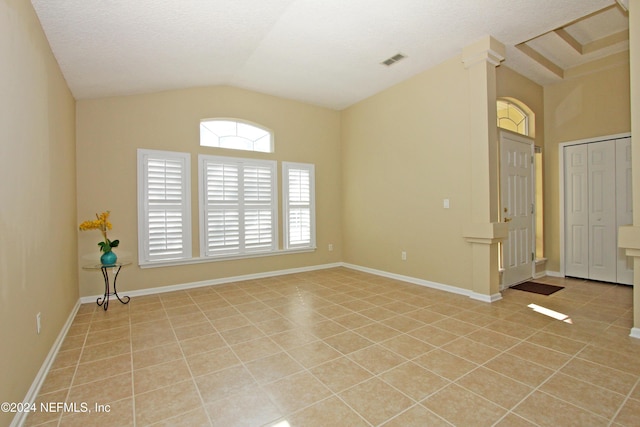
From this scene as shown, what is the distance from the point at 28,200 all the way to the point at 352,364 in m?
2.50

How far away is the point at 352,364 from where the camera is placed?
7.29 ft

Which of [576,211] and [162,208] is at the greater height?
[162,208]

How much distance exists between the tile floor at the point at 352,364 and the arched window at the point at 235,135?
8.31 ft

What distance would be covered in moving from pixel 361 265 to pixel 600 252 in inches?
142

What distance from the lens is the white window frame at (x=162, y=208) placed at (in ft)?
13.5

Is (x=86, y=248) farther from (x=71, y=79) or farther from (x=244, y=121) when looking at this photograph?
(x=244, y=121)

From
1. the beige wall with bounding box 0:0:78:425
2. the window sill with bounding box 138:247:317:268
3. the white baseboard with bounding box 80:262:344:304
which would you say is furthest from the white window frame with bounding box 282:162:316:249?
the beige wall with bounding box 0:0:78:425

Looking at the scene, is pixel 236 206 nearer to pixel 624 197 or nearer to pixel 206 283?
pixel 206 283

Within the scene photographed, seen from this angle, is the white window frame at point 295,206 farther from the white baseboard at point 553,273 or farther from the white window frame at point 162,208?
the white baseboard at point 553,273

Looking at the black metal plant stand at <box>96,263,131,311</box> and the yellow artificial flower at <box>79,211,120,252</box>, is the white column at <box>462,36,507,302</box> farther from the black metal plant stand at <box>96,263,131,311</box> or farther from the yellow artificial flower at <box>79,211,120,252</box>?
the yellow artificial flower at <box>79,211,120,252</box>

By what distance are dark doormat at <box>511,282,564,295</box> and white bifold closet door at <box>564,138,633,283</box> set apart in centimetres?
83

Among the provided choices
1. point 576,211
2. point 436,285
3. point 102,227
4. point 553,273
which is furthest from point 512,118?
point 102,227

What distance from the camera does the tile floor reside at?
66.6 inches

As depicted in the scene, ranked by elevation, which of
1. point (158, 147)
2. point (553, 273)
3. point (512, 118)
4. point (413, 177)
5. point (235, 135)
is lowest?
point (553, 273)
